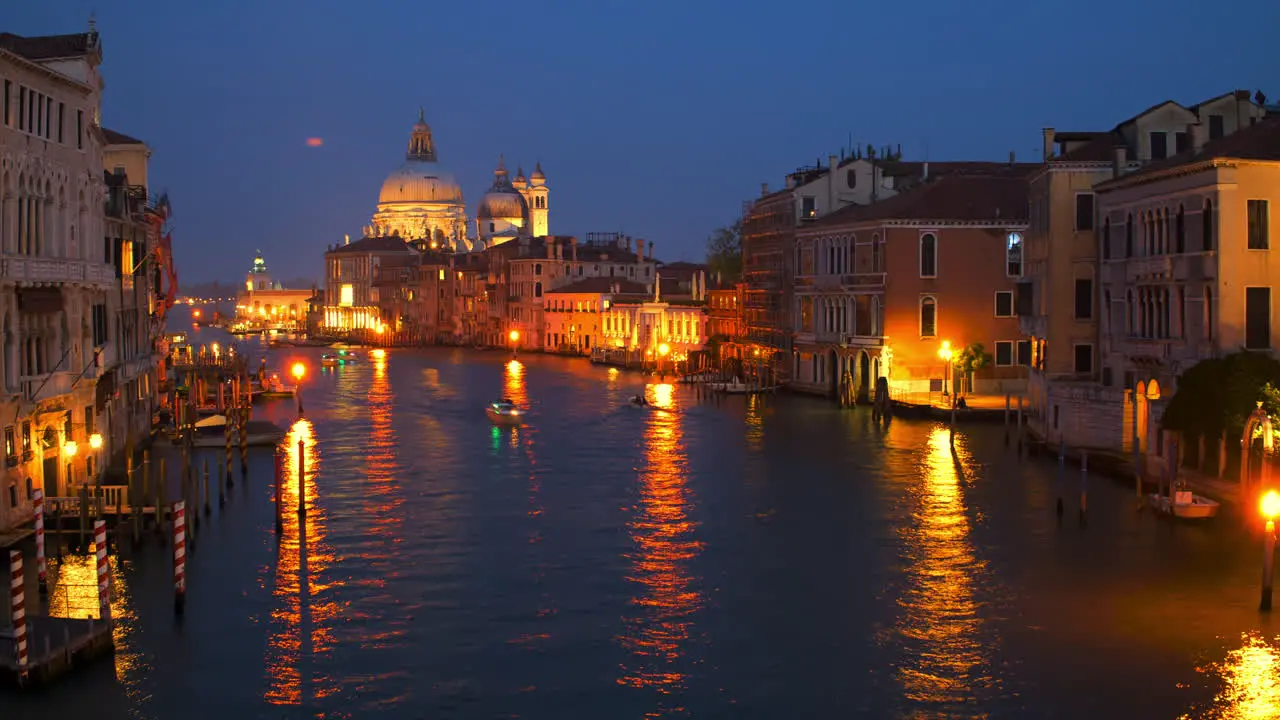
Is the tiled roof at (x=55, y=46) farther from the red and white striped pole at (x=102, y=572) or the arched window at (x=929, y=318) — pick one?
the arched window at (x=929, y=318)

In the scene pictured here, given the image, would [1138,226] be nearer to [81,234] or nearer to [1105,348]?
[1105,348]

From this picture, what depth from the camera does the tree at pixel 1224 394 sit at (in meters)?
20.9

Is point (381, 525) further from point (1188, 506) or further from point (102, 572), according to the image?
point (1188, 506)

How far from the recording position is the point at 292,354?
295 feet

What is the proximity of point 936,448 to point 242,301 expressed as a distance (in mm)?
160599

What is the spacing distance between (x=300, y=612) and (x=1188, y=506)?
1160 cm

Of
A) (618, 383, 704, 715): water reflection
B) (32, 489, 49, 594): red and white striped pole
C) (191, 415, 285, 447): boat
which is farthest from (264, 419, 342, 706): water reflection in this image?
(191, 415, 285, 447): boat

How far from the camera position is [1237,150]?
23172 millimetres

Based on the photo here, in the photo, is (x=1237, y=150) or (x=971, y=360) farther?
(x=971, y=360)

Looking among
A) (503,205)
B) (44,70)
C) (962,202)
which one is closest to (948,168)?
(962,202)

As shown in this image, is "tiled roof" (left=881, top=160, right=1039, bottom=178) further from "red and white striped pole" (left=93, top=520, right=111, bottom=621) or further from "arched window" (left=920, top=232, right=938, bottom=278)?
"red and white striped pole" (left=93, top=520, right=111, bottom=621)

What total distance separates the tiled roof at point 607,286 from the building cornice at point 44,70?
5596cm

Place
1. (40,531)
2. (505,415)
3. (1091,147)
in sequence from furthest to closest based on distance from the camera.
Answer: (505,415) → (1091,147) → (40,531)

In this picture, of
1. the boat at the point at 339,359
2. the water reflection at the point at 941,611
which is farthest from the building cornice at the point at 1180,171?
the boat at the point at 339,359
